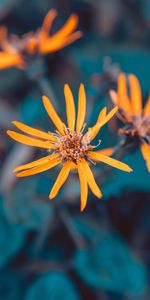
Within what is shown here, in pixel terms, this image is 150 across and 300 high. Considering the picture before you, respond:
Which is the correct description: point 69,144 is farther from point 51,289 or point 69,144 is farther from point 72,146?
point 51,289

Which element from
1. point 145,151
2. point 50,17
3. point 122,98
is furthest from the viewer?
point 50,17

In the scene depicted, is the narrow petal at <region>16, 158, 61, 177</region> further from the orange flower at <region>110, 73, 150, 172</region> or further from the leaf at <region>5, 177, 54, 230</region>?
the leaf at <region>5, 177, 54, 230</region>

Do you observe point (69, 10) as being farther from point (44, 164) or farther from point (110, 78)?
point (44, 164)

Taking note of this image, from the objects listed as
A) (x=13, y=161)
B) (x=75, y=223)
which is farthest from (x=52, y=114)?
(x=13, y=161)

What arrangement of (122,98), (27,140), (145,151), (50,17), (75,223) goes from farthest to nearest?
1. (50,17)
2. (75,223)
3. (122,98)
4. (145,151)
5. (27,140)

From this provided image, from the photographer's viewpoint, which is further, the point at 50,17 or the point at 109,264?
the point at 50,17

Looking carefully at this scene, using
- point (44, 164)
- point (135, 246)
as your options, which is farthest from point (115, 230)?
point (44, 164)

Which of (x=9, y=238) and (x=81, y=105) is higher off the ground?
(x=81, y=105)
